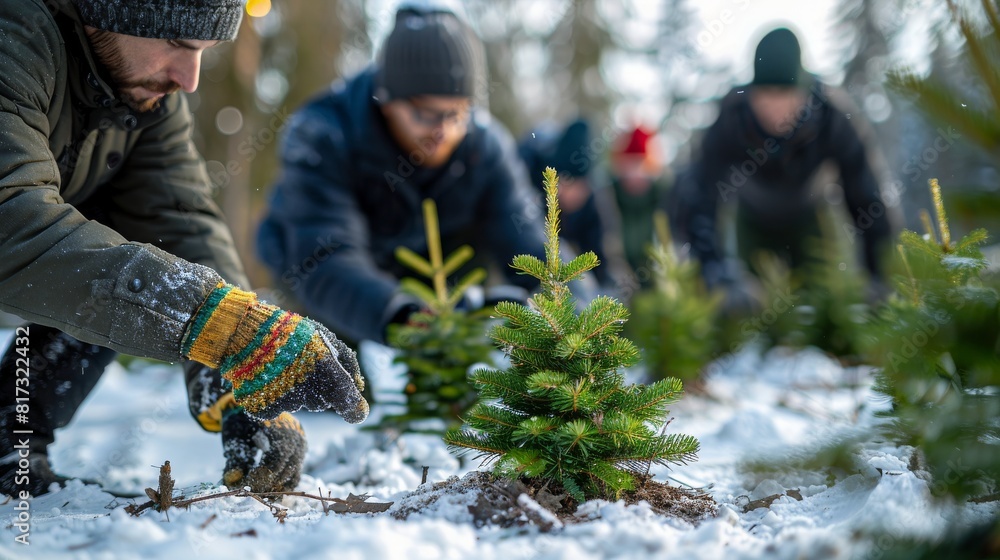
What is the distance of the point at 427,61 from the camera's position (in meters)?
4.19

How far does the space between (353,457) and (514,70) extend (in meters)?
17.3

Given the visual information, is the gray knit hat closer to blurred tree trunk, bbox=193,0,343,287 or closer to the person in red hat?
the person in red hat

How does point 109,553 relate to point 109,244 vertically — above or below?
below

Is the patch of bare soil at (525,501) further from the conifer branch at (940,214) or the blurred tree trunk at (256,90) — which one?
the blurred tree trunk at (256,90)

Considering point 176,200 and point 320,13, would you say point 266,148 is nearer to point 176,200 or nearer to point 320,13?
point 320,13

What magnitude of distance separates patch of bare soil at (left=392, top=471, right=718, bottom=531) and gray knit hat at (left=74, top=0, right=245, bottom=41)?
147 cm

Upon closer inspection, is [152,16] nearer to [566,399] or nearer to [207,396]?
[207,396]

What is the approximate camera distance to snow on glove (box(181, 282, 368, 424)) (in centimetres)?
187

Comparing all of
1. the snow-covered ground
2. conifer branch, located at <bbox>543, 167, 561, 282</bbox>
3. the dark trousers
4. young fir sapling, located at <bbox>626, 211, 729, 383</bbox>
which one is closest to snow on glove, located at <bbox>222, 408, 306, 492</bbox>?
the snow-covered ground

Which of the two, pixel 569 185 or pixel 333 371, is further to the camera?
pixel 569 185

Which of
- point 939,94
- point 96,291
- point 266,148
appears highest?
point 939,94

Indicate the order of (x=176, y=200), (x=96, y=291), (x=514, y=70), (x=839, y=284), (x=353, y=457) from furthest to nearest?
(x=514, y=70), (x=839, y=284), (x=353, y=457), (x=176, y=200), (x=96, y=291)

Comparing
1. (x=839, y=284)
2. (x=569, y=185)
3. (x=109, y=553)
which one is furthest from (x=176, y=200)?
(x=569, y=185)

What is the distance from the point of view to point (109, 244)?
1883 millimetres
